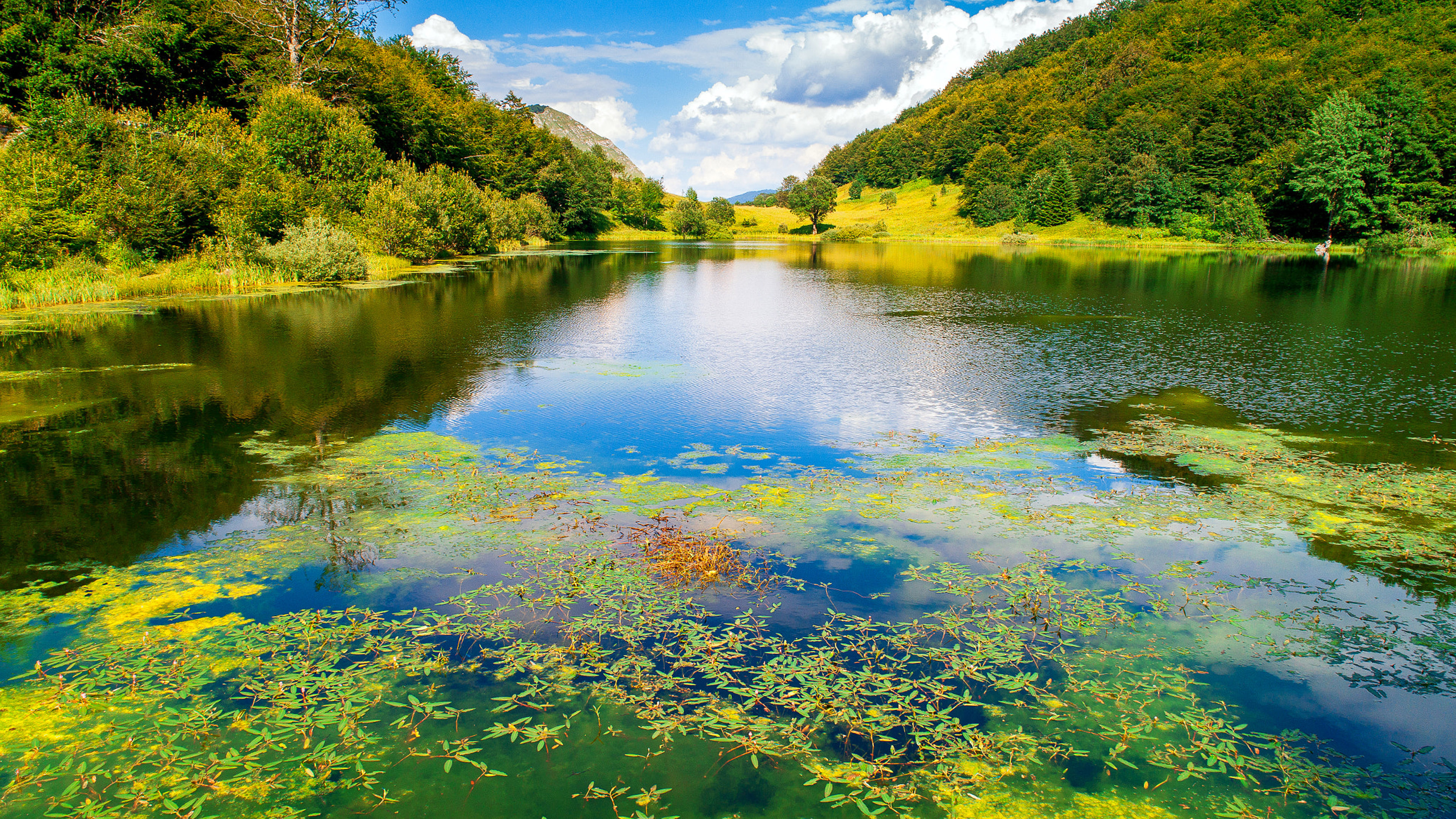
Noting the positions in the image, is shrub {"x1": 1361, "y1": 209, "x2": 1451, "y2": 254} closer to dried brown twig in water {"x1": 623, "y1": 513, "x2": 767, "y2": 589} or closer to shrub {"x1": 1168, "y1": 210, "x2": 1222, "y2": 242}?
shrub {"x1": 1168, "y1": 210, "x2": 1222, "y2": 242}

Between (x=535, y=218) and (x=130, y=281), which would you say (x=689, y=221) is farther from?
(x=130, y=281)

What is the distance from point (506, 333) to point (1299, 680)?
22647 mm

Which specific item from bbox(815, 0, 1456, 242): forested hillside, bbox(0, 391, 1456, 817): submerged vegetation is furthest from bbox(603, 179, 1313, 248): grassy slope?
Result: bbox(0, 391, 1456, 817): submerged vegetation

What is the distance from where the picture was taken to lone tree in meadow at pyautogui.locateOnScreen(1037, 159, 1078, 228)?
95.6m

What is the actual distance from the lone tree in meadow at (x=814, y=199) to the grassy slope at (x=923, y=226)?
3.55 meters

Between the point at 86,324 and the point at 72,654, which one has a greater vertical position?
the point at 86,324

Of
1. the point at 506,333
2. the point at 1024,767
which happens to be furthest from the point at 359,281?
the point at 1024,767

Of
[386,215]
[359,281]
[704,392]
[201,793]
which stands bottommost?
[201,793]

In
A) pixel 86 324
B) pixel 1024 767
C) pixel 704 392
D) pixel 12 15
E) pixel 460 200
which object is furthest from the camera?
pixel 460 200

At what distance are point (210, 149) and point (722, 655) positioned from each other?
1684 inches

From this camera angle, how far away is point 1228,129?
286ft

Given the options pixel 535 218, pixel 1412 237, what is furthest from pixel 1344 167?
pixel 535 218

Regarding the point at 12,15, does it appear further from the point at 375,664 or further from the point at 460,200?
the point at 375,664

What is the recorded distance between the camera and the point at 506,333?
24.3 m
